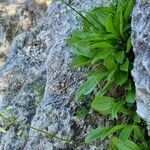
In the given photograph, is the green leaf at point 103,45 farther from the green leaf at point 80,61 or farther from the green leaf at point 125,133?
the green leaf at point 125,133

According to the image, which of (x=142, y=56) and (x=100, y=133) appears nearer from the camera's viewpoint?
(x=142, y=56)

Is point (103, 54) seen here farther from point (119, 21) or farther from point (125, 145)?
point (125, 145)

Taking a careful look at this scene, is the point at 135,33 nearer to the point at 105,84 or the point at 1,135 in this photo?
the point at 105,84

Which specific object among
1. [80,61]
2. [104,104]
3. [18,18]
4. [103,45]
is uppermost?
[103,45]

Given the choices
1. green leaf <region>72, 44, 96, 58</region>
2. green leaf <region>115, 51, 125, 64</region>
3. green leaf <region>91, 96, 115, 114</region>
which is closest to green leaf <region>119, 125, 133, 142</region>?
green leaf <region>91, 96, 115, 114</region>

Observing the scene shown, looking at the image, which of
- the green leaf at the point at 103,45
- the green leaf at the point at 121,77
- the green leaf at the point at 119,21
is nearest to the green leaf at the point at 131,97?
the green leaf at the point at 121,77

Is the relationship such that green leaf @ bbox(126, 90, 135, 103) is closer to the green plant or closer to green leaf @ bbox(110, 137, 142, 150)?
the green plant

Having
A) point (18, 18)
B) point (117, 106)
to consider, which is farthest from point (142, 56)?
point (18, 18)
